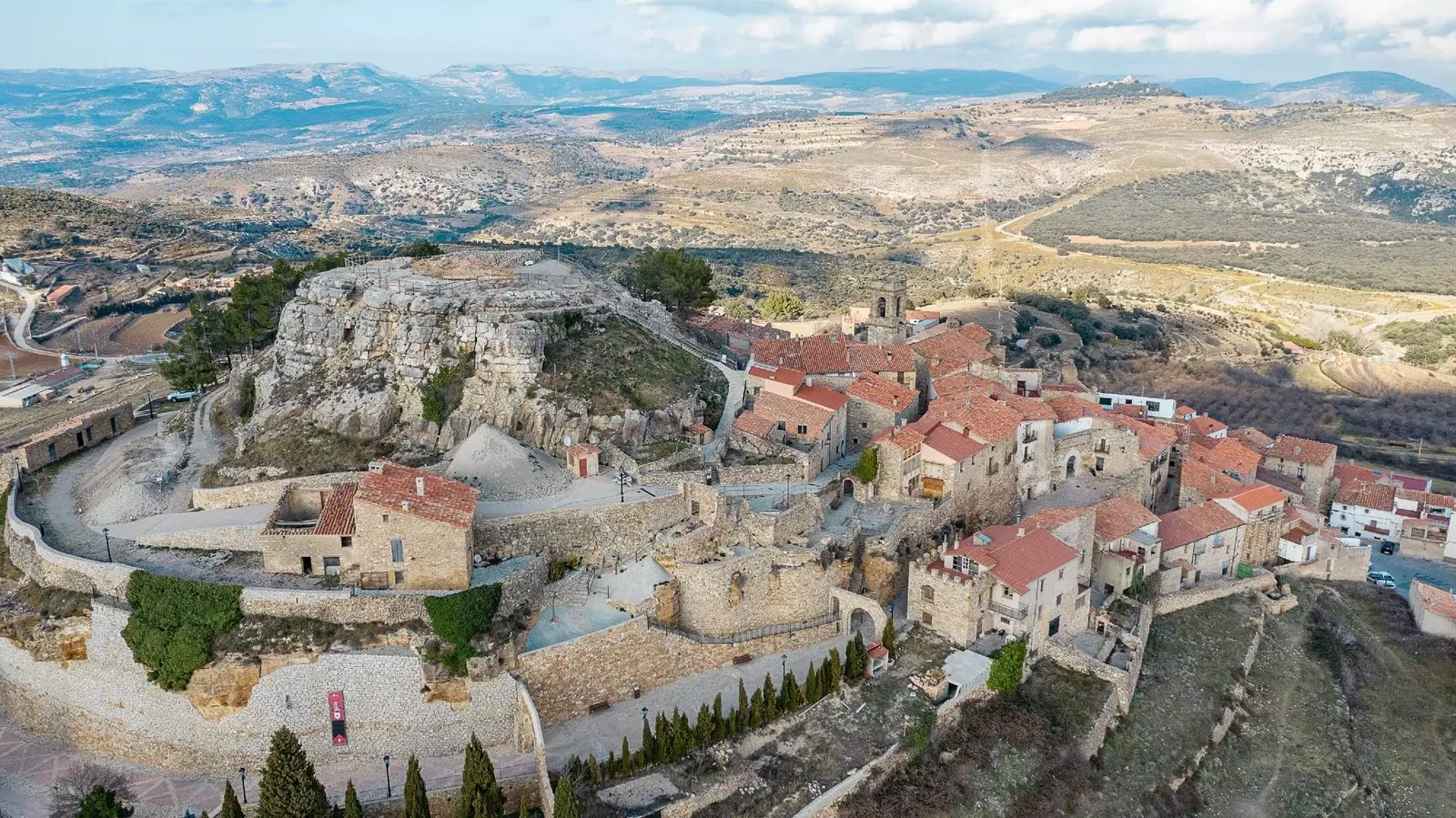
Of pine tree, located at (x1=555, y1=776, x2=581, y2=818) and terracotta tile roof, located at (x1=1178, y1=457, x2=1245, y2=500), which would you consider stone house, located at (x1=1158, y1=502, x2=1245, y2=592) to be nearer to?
terracotta tile roof, located at (x1=1178, y1=457, x2=1245, y2=500)

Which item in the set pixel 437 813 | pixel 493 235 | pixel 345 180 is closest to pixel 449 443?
pixel 437 813

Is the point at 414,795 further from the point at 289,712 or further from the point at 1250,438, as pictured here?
the point at 1250,438

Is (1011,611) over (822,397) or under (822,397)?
under

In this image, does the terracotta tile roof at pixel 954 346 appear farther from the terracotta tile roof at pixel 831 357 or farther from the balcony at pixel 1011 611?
the balcony at pixel 1011 611

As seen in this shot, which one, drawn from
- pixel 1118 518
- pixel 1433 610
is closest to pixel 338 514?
pixel 1118 518

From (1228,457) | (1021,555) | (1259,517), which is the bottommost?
(1259,517)

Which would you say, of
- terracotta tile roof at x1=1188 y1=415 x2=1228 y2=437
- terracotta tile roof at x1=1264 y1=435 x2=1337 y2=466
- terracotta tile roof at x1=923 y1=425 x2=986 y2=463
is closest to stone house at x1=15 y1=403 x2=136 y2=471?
terracotta tile roof at x1=923 y1=425 x2=986 y2=463
